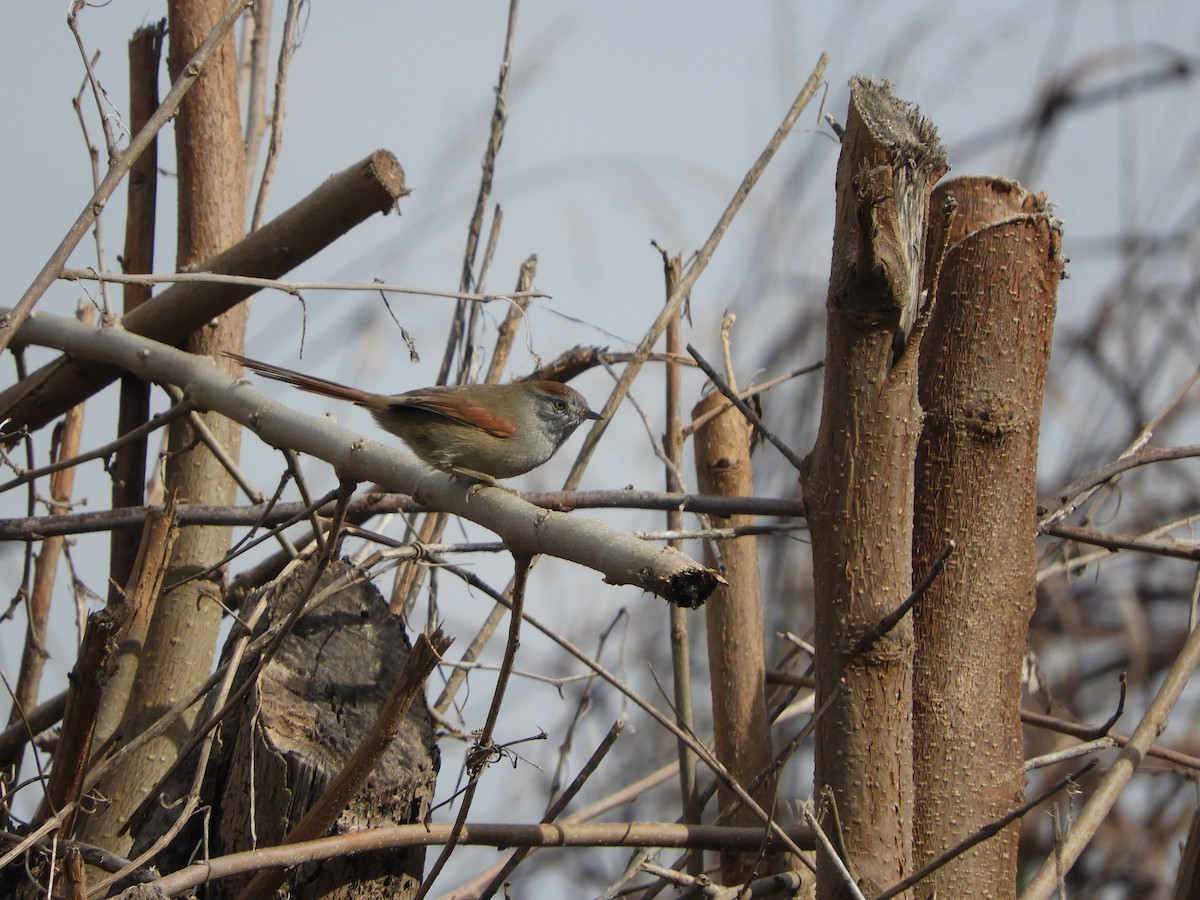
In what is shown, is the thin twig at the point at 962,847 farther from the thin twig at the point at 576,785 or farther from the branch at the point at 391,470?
the branch at the point at 391,470

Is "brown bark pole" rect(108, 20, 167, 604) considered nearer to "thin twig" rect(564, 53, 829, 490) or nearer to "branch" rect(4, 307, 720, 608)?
"branch" rect(4, 307, 720, 608)

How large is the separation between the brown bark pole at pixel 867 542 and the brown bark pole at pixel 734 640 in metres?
1.00

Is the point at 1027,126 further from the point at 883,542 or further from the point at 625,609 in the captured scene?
the point at 883,542

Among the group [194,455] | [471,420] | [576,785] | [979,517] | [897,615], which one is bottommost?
[576,785]

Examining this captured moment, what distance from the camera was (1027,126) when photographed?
5043 mm

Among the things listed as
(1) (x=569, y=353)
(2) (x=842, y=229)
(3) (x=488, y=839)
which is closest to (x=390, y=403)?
(1) (x=569, y=353)

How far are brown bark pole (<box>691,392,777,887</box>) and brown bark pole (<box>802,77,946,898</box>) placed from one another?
1001 mm

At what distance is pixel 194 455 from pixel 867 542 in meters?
2.46

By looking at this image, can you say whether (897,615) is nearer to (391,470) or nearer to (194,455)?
(391,470)

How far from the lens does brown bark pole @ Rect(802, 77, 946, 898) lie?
210 cm

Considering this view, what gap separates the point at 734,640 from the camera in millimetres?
3430

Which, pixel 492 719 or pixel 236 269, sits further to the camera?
pixel 236 269

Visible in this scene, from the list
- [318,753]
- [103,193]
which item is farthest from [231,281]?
[318,753]

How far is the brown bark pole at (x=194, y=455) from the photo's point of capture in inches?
127
